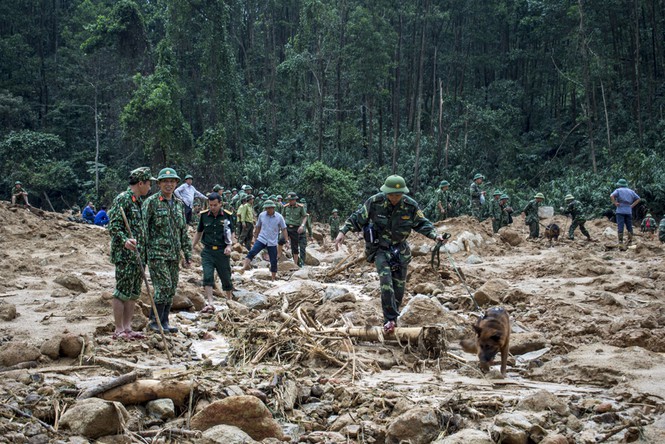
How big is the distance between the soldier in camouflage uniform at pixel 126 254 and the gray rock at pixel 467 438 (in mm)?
3361

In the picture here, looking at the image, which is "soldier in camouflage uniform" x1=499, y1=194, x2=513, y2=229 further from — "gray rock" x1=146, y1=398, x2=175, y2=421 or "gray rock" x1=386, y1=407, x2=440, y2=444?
"gray rock" x1=146, y1=398, x2=175, y2=421

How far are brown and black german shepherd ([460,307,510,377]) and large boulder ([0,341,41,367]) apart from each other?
11.8ft

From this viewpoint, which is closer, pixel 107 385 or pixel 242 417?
pixel 242 417

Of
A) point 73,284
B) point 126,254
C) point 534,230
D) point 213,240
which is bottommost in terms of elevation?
point 534,230

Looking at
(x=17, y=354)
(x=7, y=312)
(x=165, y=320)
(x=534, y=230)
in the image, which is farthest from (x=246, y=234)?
(x=17, y=354)

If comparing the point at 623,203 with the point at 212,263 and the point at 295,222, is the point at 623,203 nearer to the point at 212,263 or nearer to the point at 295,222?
the point at 295,222

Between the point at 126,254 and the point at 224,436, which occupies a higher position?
the point at 126,254

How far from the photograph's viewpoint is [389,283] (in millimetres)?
6316

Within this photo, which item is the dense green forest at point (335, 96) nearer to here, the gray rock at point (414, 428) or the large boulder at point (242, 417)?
the gray rock at point (414, 428)

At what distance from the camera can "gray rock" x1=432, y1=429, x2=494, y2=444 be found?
11.6ft

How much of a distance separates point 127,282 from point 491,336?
340 cm

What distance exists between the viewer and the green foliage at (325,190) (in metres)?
28.7

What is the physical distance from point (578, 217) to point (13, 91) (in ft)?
118

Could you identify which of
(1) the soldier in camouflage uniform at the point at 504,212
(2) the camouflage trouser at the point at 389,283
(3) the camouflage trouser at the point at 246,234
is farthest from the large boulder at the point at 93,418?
(1) the soldier in camouflage uniform at the point at 504,212
